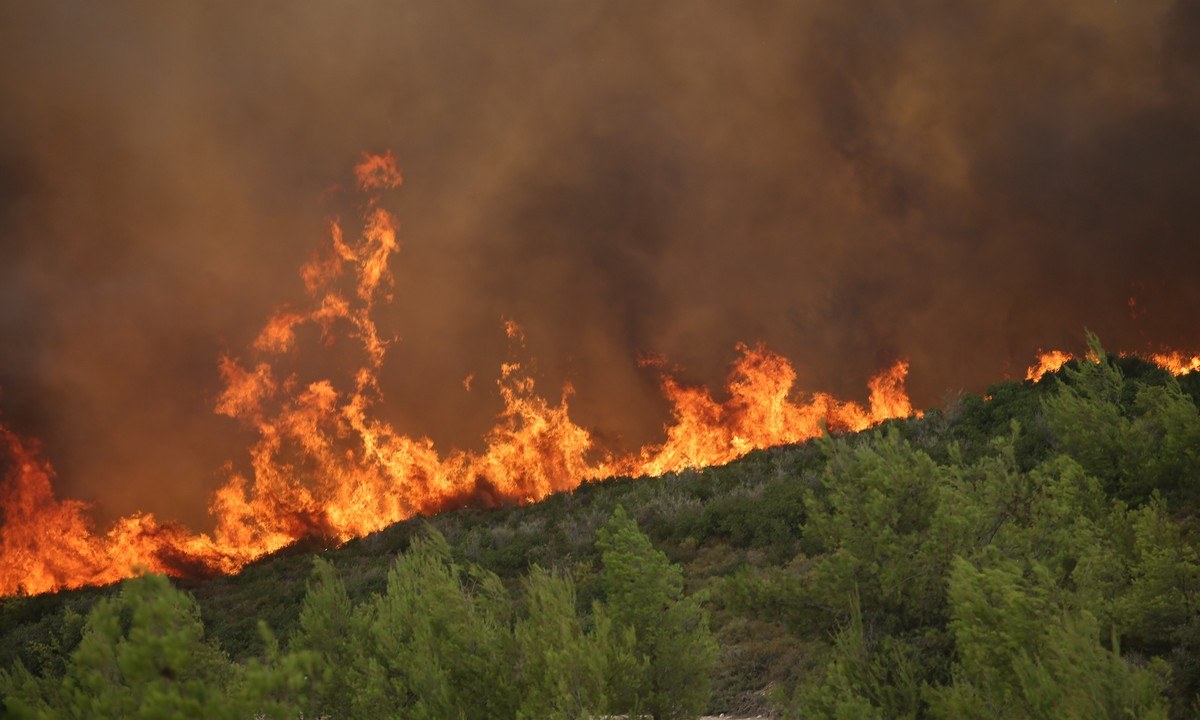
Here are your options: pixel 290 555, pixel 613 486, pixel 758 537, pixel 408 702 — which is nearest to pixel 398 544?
pixel 290 555

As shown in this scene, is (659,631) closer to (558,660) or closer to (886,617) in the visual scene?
(558,660)

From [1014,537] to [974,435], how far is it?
19194 mm

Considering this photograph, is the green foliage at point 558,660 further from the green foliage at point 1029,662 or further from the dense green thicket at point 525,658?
the green foliage at point 1029,662

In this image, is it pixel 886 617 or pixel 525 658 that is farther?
pixel 525 658

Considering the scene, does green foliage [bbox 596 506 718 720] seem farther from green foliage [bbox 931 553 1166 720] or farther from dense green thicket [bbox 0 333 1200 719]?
green foliage [bbox 931 553 1166 720]

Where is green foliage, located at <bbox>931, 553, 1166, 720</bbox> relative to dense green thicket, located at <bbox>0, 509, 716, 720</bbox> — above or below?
below

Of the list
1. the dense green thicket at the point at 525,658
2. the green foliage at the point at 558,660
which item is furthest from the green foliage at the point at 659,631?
the green foliage at the point at 558,660

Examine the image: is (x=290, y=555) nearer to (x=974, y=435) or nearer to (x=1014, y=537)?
(x=974, y=435)

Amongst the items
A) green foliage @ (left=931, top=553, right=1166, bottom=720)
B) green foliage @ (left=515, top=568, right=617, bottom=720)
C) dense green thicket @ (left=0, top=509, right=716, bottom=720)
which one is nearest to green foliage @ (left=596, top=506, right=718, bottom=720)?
dense green thicket @ (left=0, top=509, right=716, bottom=720)

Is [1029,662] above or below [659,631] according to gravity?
below

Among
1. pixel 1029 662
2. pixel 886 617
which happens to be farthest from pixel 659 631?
pixel 1029 662

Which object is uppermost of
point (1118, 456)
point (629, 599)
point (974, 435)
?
point (974, 435)

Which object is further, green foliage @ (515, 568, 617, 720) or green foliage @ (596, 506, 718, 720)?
green foliage @ (596, 506, 718, 720)

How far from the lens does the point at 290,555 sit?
36.0 m
